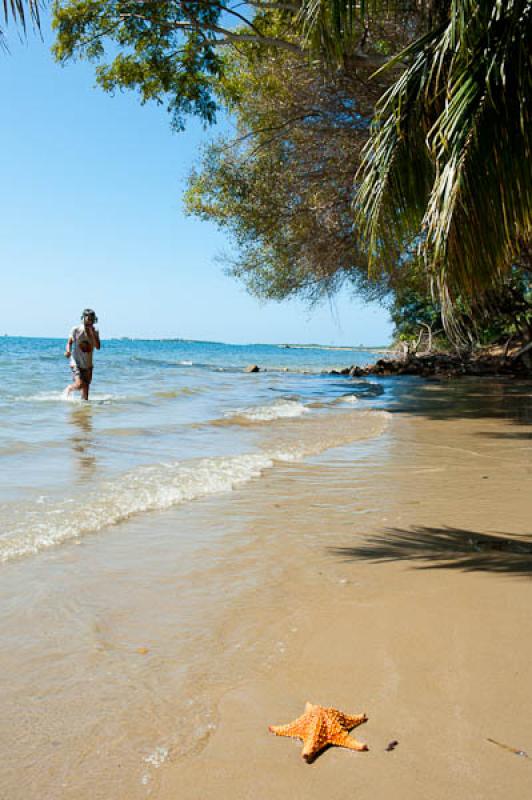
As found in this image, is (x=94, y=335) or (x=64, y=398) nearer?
(x=94, y=335)

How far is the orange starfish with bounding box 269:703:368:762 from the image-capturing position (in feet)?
6.91

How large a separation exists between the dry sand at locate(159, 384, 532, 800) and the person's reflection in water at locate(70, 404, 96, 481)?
7.58 feet

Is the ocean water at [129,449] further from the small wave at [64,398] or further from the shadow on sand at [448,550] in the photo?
the shadow on sand at [448,550]

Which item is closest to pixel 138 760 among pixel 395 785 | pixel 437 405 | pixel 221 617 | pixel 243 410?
pixel 395 785

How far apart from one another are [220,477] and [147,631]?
→ 367 centimetres

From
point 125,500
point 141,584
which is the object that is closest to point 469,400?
point 125,500

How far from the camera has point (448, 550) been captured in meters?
4.25

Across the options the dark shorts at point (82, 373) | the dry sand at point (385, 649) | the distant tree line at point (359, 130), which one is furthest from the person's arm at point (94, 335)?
the dry sand at point (385, 649)

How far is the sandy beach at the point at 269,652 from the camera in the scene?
205cm

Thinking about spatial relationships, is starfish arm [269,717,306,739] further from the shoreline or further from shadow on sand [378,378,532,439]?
the shoreline

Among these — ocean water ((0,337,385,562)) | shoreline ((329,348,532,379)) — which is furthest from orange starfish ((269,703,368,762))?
shoreline ((329,348,532,379))

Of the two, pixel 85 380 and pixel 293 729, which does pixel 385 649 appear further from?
pixel 85 380

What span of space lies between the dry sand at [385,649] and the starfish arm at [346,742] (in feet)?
0.09

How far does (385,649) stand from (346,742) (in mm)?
764
